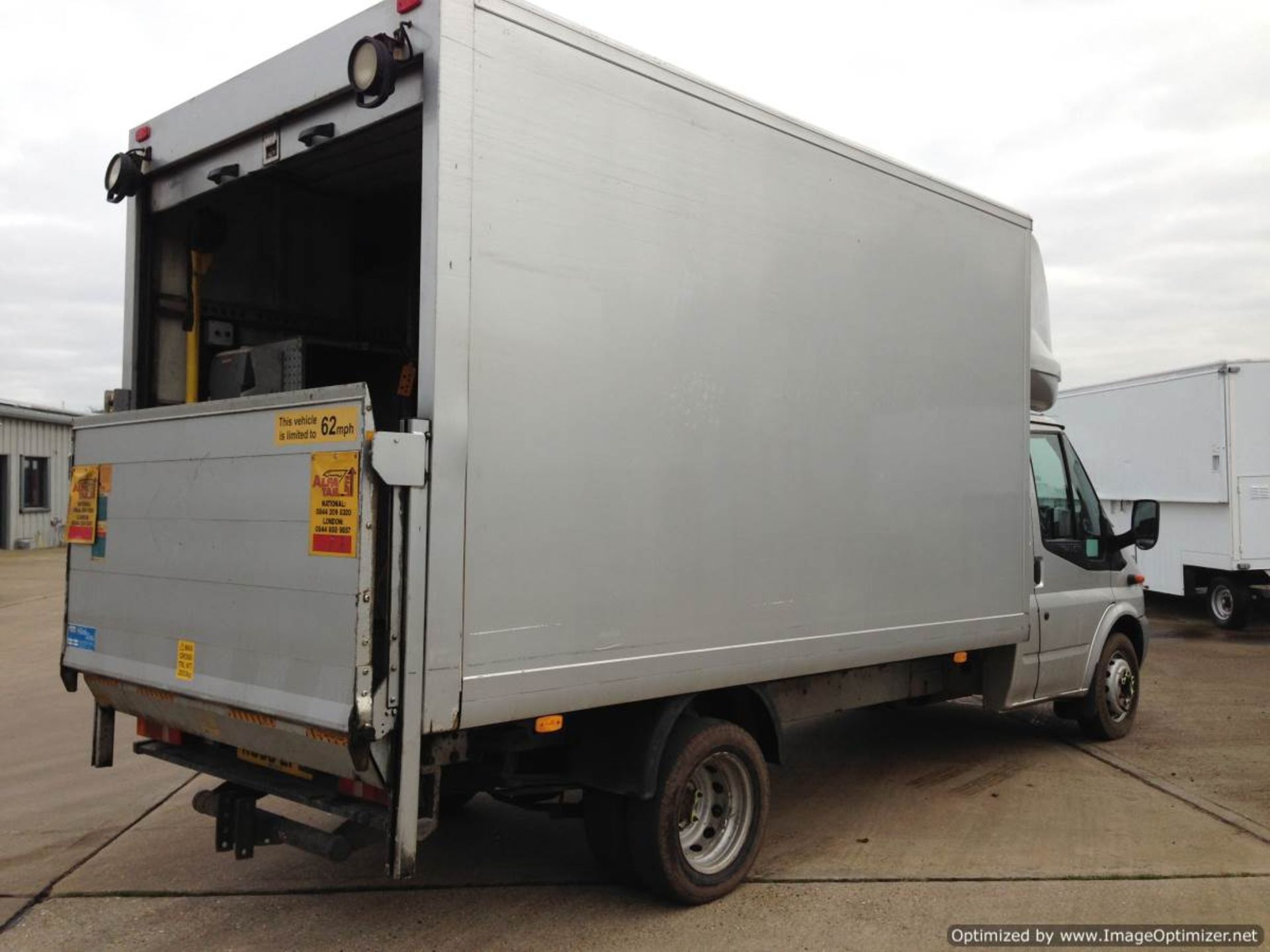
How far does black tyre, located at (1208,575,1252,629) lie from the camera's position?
509 inches

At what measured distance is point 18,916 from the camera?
428cm

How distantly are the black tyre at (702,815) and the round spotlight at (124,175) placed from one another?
338 centimetres

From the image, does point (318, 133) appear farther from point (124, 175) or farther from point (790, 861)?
point (790, 861)

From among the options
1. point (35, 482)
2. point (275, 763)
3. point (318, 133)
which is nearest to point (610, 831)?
point (275, 763)

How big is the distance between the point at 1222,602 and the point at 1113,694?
7.54 metres

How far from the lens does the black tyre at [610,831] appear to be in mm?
4168

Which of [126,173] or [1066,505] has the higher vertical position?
[126,173]

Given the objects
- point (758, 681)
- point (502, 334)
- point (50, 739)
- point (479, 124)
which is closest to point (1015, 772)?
point (758, 681)

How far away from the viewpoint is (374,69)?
3.43m

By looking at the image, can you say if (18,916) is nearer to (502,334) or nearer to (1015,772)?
(502,334)

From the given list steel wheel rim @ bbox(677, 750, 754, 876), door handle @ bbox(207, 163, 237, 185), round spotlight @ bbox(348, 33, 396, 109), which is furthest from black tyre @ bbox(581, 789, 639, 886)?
door handle @ bbox(207, 163, 237, 185)

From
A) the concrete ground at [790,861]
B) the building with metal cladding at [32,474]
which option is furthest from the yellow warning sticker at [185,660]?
the building with metal cladding at [32,474]

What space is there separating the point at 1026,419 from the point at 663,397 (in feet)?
9.68

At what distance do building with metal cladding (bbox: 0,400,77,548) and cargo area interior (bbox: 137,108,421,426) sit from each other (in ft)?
69.5
